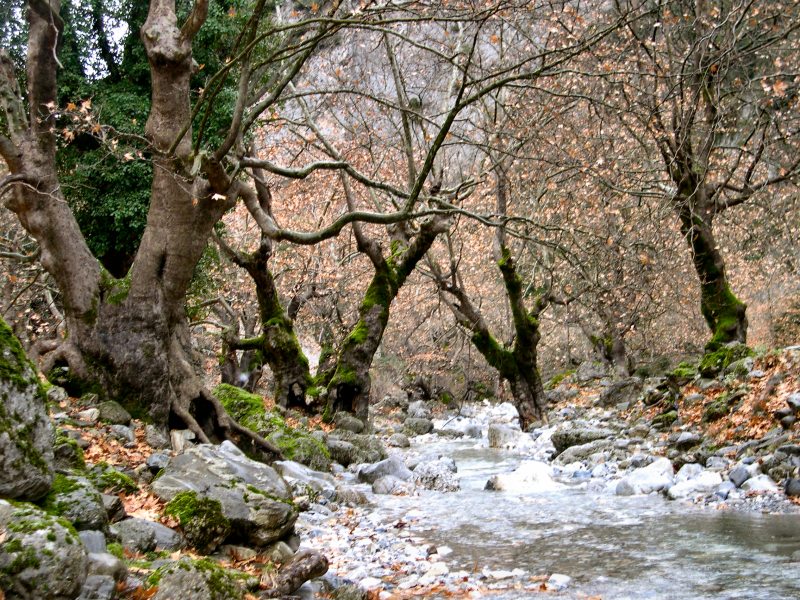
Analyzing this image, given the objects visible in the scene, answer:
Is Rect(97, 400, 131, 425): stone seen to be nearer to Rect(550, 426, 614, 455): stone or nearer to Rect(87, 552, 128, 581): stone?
Rect(87, 552, 128, 581): stone

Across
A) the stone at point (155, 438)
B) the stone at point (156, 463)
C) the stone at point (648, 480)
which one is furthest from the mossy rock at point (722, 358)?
the stone at point (156, 463)

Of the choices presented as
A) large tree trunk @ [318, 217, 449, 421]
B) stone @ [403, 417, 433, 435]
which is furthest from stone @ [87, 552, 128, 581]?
stone @ [403, 417, 433, 435]

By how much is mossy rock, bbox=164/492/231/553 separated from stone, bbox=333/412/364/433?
980 centimetres

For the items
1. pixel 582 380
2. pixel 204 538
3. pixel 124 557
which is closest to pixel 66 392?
pixel 204 538

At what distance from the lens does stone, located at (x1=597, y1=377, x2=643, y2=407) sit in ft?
65.1

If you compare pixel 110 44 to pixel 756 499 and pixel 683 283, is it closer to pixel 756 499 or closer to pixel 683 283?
pixel 756 499

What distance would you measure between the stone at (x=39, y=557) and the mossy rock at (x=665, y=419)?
1176 centimetres

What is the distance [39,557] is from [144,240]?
258 inches

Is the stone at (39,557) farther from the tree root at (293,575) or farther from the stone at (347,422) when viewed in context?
the stone at (347,422)

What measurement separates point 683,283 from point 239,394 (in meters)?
14.8

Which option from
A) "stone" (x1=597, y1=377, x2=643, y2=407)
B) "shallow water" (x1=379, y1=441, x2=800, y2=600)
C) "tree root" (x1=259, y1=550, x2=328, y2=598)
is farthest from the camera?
"stone" (x1=597, y1=377, x2=643, y2=407)

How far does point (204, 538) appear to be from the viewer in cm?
560

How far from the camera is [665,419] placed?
13.4 metres

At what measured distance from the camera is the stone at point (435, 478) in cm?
1108
